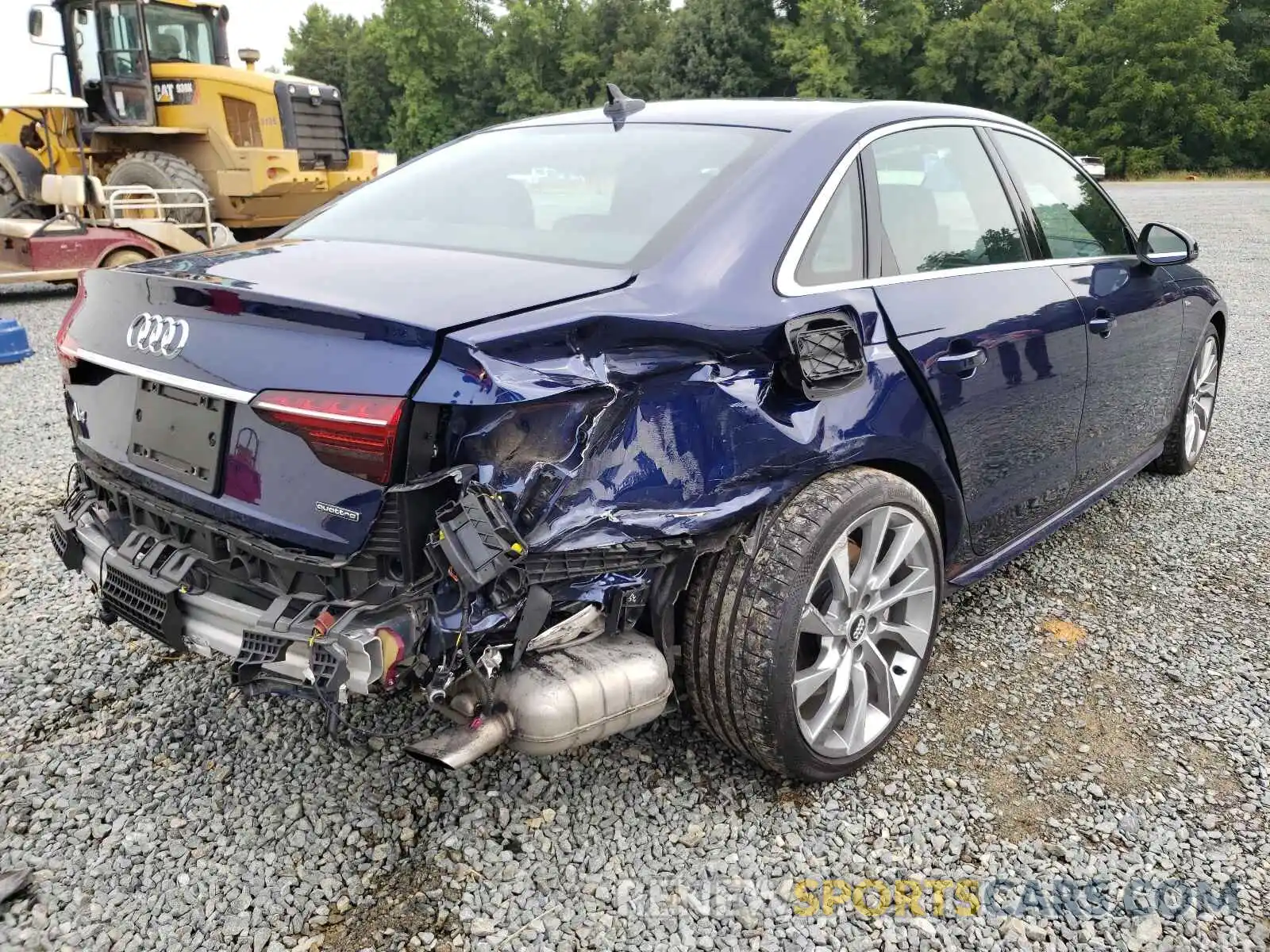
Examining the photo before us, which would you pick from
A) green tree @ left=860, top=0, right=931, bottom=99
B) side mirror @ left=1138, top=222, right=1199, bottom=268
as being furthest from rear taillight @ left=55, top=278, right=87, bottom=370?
green tree @ left=860, top=0, right=931, bottom=99

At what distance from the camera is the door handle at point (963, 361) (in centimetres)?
268

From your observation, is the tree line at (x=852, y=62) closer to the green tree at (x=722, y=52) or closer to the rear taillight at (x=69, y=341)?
the green tree at (x=722, y=52)

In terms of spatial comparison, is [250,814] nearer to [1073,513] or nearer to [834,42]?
[1073,513]

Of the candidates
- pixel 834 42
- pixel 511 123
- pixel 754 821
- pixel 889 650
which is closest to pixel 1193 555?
pixel 889 650

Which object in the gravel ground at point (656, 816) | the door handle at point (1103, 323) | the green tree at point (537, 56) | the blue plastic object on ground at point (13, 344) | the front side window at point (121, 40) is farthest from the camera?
the green tree at point (537, 56)

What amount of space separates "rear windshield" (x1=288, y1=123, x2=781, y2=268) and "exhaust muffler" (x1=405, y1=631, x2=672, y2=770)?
0.90 meters

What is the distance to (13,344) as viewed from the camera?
7.45 meters

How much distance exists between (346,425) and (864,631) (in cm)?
144

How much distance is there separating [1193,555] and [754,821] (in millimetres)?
2586

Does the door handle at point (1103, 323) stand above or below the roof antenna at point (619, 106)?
below

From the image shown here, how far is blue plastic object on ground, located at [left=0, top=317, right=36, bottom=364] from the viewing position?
7398mm

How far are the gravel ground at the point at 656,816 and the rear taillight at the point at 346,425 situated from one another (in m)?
0.99

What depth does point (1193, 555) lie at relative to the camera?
4.02 m

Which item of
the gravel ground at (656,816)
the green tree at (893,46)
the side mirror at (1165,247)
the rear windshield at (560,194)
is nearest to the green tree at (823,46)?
the green tree at (893,46)
